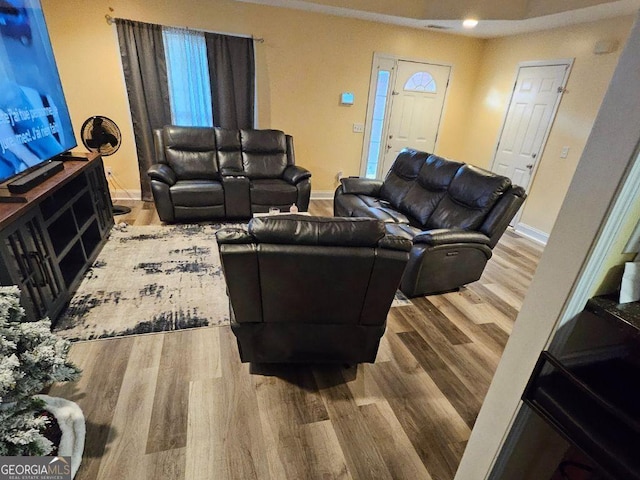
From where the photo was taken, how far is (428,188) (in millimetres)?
3221

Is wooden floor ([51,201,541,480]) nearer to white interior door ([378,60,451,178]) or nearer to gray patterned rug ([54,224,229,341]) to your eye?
gray patterned rug ([54,224,229,341])

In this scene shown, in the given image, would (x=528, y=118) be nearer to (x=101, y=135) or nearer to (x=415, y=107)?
(x=415, y=107)

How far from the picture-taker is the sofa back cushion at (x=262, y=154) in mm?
4141

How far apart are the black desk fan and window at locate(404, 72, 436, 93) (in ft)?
13.6

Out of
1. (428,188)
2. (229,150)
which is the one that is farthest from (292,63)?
(428,188)

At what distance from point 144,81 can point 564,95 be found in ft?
17.1

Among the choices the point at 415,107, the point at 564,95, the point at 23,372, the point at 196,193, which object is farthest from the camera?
the point at 415,107

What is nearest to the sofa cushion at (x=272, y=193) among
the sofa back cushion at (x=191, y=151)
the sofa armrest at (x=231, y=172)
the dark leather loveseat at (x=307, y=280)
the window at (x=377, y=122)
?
the sofa armrest at (x=231, y=172)

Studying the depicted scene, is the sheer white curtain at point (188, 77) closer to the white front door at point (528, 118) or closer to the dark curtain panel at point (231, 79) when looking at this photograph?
the dark curtain panel at point (231, 79)

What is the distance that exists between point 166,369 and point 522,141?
197 inches

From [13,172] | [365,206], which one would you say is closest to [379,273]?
[365,206]

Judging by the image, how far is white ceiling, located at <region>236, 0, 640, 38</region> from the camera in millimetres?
3422

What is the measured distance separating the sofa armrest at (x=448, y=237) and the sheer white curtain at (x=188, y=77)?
351cm

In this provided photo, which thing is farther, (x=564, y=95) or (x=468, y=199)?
(x=564, y=95)
